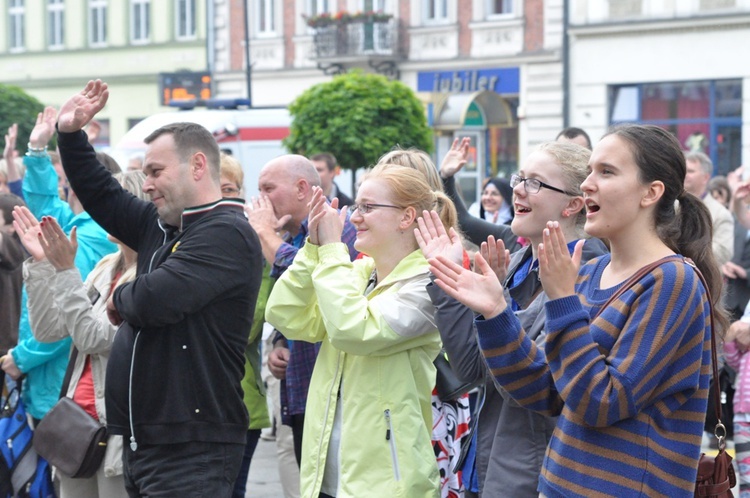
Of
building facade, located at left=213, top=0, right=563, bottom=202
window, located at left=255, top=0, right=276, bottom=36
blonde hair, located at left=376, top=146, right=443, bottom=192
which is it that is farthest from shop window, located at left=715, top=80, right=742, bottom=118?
blonde hair, located at left=376, top=146, right=443, bottom=192

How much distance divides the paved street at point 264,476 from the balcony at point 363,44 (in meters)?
21.7

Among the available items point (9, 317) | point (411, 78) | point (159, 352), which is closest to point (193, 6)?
point (411, 78)

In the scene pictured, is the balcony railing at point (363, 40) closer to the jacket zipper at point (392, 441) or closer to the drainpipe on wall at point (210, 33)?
the drainpipe on wall at point (210, 33)

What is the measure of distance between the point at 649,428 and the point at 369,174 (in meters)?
1.87

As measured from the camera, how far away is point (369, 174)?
4.71m

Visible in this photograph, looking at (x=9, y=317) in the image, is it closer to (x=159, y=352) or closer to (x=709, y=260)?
(x=159, y=352)

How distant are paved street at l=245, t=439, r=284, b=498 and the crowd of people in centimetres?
160

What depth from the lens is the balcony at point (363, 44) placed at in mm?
30281

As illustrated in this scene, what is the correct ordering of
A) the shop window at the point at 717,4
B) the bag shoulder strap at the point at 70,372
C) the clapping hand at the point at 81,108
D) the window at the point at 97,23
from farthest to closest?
1. the window at the point at 97,23
2. the shop window at the point at 717,4
3. the bag shoulder strap at the point at 70,372
4. the clapping hand at the point at 81,108

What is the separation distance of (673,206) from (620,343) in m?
0.52

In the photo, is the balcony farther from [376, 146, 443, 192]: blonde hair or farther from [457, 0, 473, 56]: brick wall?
[376, 146, 443, 192]: blonde hair

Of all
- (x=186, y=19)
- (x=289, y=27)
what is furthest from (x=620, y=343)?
(x=186, y=19)

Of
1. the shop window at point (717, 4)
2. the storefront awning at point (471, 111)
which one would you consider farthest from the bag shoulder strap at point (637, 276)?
the shop window at point (717, 4)

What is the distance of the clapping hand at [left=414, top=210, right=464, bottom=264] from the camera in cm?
392
